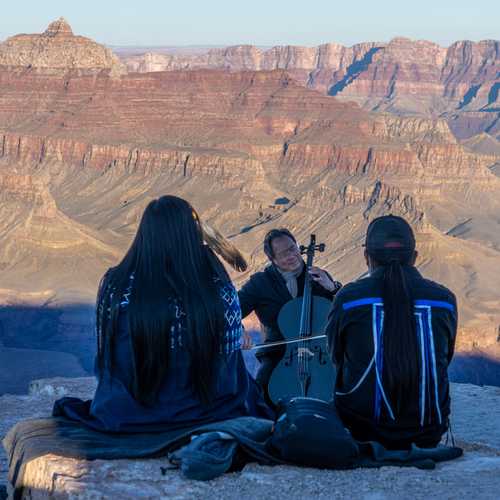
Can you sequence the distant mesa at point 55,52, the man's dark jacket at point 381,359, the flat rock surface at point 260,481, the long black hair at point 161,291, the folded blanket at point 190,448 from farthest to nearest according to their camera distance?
the distant mesa at point 55,52
the man's dark jacket at point 381,359
the long black hair at point 161,291
the folded blanket at point 190,448
the flat rock surface at point 260,481

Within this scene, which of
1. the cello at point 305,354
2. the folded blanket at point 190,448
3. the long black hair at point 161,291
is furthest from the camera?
the cello at point 305,354

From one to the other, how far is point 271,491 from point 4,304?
130 feet

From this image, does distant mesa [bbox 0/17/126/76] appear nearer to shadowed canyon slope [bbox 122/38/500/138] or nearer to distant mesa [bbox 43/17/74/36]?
distant mesa [bbox 43/17/74/36]

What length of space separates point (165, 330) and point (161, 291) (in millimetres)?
223

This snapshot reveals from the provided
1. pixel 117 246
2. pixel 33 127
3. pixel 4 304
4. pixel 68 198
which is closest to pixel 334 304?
pixel 4 304

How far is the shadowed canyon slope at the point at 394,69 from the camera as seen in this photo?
182 metres

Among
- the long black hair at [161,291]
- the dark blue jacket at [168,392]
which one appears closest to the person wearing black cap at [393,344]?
the dark blue jacket at [168,392]

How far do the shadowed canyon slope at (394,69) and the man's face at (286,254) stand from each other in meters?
168

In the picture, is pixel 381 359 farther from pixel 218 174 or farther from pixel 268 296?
pixel 218 174

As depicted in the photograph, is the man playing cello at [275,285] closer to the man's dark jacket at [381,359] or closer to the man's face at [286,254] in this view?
the man's face at [286,254]

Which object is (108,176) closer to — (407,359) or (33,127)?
(33,127)

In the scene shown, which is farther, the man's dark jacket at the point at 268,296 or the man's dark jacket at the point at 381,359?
the man's dark jacket at the point at 268,296

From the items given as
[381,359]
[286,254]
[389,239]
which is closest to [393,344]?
[381,359]

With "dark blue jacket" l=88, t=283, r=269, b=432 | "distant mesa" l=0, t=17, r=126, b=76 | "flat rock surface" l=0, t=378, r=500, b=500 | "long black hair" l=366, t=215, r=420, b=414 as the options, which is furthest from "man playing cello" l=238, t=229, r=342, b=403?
"distant mesa" l=0, t=17, r=126, b=76
